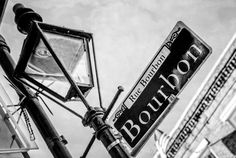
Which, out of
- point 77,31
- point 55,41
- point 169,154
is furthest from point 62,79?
point 169,154

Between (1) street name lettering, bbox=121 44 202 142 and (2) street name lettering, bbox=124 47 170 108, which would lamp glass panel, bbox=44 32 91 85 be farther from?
(1) street name lettering, bbox=121 44 202 142

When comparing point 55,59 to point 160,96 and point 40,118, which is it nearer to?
point 40,118

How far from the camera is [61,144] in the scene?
3.21m

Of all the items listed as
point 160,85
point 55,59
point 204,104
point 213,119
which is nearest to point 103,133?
point 55,59

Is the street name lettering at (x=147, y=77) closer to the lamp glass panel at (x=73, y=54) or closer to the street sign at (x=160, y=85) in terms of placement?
the street sign at (x=160, y=85)

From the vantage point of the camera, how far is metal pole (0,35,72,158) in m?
3.18

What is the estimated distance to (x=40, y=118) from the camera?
3.44m

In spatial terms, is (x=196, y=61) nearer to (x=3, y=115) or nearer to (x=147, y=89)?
(x=147, y=89)

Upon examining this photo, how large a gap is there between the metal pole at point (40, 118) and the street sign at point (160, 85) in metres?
0.94

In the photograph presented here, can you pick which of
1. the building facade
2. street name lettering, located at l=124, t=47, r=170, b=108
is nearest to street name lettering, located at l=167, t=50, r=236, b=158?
the building facade

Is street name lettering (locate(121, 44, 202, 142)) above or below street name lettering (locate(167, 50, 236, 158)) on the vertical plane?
below

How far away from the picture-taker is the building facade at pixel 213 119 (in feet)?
30.2

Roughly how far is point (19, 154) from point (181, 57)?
488 cm

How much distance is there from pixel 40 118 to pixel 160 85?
1.80 metres
